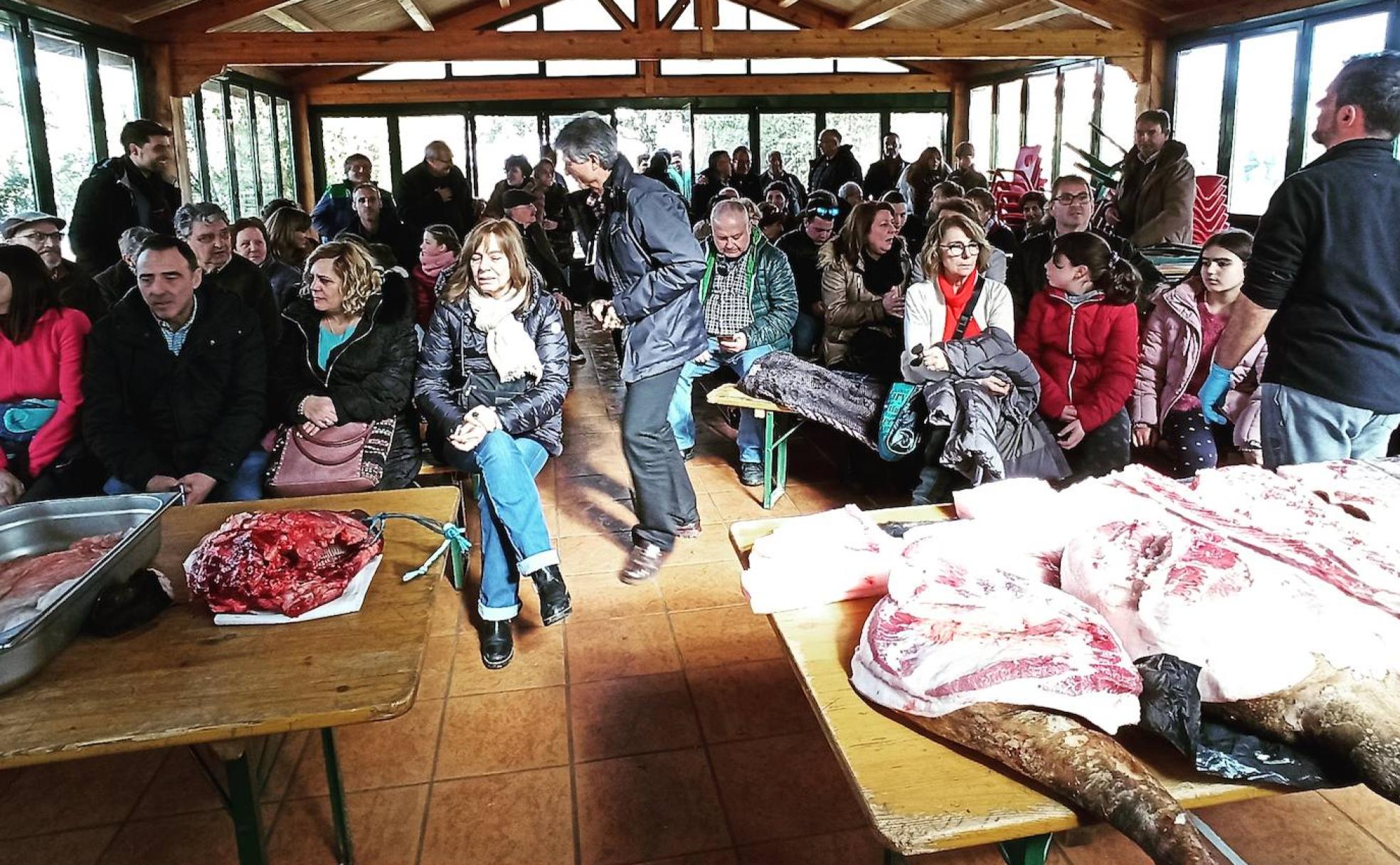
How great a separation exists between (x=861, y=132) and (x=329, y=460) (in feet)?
38.1

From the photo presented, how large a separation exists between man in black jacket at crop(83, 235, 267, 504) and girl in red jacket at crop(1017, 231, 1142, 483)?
2684mm

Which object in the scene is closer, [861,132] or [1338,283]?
[1338,283]

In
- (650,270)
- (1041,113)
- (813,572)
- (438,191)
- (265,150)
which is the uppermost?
(1041,113)

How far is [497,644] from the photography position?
108 inches

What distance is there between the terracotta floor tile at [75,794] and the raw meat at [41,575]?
0.86 m

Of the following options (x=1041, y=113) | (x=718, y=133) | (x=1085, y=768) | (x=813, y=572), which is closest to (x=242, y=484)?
(x=813, y=572)

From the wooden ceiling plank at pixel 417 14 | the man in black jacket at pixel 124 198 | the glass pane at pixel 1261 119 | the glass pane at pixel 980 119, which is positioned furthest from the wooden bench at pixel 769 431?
the glass pane at pixel 980 119

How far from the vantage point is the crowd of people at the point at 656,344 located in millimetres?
2297

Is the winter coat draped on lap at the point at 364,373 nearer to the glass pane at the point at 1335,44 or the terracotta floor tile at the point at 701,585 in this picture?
the terracotta floor tile at the point at 701,585

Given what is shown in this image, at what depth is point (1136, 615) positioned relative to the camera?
1.28m

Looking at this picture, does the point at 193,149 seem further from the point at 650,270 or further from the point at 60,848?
the point at 60,848

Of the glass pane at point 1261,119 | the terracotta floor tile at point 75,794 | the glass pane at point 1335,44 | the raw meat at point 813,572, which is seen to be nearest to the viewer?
the raw meat at point 813,572

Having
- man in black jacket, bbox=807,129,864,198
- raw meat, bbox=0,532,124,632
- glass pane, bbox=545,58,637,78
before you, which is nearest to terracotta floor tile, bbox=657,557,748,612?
raw meat, bbox=0,532,124,632

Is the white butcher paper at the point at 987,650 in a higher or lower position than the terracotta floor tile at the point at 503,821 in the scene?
higher
